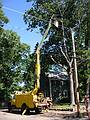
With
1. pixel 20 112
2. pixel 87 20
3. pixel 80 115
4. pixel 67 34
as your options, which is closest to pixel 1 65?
pixel 67 34

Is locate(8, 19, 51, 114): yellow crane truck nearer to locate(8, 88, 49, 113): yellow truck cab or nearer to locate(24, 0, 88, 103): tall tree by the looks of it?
locate(8, 88, 49, 113): yellow truck cab

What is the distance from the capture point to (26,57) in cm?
5672

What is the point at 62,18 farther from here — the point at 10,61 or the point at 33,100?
the point at 33,100

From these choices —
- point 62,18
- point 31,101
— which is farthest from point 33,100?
point 62,18

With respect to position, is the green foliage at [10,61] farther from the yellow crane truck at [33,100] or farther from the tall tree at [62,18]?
the yellow crane truck at [33,100]

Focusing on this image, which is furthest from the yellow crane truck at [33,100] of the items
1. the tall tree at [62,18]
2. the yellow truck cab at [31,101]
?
the tall tree at [62,18]

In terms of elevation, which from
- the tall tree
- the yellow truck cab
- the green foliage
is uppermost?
the tall tree

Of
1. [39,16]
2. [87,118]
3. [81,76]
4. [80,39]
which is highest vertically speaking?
[39,16]

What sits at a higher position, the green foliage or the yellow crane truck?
the green foliage

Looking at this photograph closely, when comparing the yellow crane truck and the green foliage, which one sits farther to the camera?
the green foliage

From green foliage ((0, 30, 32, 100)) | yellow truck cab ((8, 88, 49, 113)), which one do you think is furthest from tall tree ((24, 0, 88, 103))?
yellow truck cab ((8, 88, 49, 113))

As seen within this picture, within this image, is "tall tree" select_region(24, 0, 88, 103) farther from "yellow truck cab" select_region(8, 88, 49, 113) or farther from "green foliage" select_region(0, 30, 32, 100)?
"yellow truck cab" select_region(8, 88, 49, 113)

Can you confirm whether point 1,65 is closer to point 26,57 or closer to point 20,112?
point 26,57

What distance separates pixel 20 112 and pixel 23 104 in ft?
4.64
